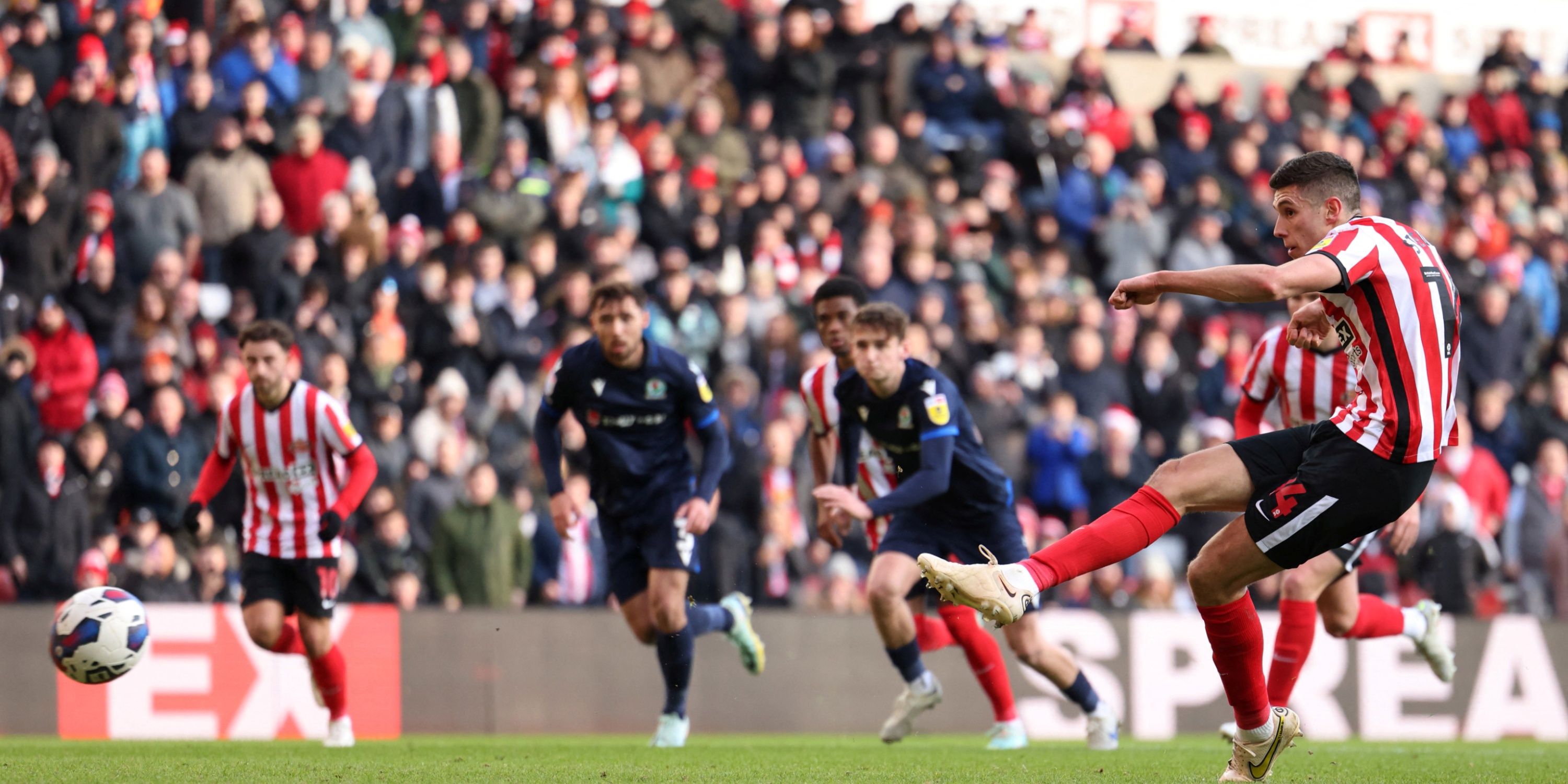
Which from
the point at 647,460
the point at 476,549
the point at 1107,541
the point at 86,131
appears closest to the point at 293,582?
the point at 647,460

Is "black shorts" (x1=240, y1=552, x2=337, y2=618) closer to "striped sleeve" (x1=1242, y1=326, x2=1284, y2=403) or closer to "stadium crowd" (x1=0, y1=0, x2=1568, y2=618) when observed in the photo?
"stadium crowd" (x1=0, y1=0, x2=1568, y2=618)

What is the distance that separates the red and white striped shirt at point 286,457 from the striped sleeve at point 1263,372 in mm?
4557

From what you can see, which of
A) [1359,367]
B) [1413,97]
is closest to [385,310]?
[1359,367]

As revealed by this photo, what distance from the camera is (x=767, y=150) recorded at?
1638 cm

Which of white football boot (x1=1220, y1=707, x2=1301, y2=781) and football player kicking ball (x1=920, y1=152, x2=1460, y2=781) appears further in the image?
white football boot (x1=1220, y1=707, x2=1301, y2=781)

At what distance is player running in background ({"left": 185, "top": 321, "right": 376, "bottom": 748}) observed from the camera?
9438 mm

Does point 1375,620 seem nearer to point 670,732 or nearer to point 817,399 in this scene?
point 817,399

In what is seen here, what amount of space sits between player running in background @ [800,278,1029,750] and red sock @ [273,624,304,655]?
2.94 metres

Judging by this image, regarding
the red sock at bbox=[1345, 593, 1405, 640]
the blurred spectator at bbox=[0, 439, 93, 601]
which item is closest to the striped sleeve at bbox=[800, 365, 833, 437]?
the red sock at bbox=[1345, 593, 1405, 640]

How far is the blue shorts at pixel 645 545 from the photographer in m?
9.56

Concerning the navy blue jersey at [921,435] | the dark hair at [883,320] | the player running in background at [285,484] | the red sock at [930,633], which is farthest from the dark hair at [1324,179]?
the player running in background at [285,484]

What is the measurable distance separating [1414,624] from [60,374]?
29.8ft

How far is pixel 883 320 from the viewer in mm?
8828

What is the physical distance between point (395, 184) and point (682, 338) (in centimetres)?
285
